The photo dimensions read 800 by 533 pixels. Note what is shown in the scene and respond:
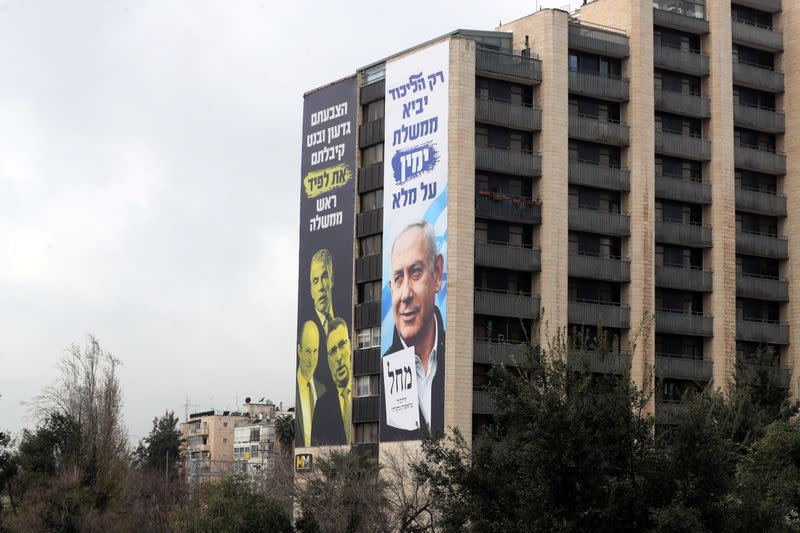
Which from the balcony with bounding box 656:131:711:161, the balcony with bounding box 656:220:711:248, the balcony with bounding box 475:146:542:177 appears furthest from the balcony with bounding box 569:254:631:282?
the balcony with bounding box 656:131:711:161

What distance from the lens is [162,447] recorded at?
159 metres

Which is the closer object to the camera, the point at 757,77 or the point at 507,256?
the point at 507,256

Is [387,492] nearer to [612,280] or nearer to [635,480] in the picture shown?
[612,280]

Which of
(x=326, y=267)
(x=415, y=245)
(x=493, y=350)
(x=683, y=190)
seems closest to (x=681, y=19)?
(x=683, y=190)

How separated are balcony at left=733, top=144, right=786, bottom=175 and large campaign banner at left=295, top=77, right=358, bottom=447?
78.5ft

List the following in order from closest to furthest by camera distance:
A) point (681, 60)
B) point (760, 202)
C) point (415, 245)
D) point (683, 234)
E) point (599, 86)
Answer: point (415, 245) → point (599, 86) → point (683, 234) → point (681, 60) → point (760, 202)

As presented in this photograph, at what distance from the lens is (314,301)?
84.1m

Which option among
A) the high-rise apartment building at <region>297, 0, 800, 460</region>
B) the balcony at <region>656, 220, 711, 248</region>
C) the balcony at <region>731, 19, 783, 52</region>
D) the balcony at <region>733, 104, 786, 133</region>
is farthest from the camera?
the balcony at <region>731, 19, 783, 52</region>

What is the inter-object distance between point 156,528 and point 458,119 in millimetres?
27457

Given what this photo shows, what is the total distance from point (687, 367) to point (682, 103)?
1589 cm

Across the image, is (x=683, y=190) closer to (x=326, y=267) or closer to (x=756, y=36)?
(x=756, y=36)

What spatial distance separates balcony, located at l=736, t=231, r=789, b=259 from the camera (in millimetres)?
84375

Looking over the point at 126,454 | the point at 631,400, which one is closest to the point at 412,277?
the point at 126,454

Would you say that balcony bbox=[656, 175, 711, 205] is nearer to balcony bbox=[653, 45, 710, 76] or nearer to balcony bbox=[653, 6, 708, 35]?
balcony bbox=[653, 45, 710, 76]
